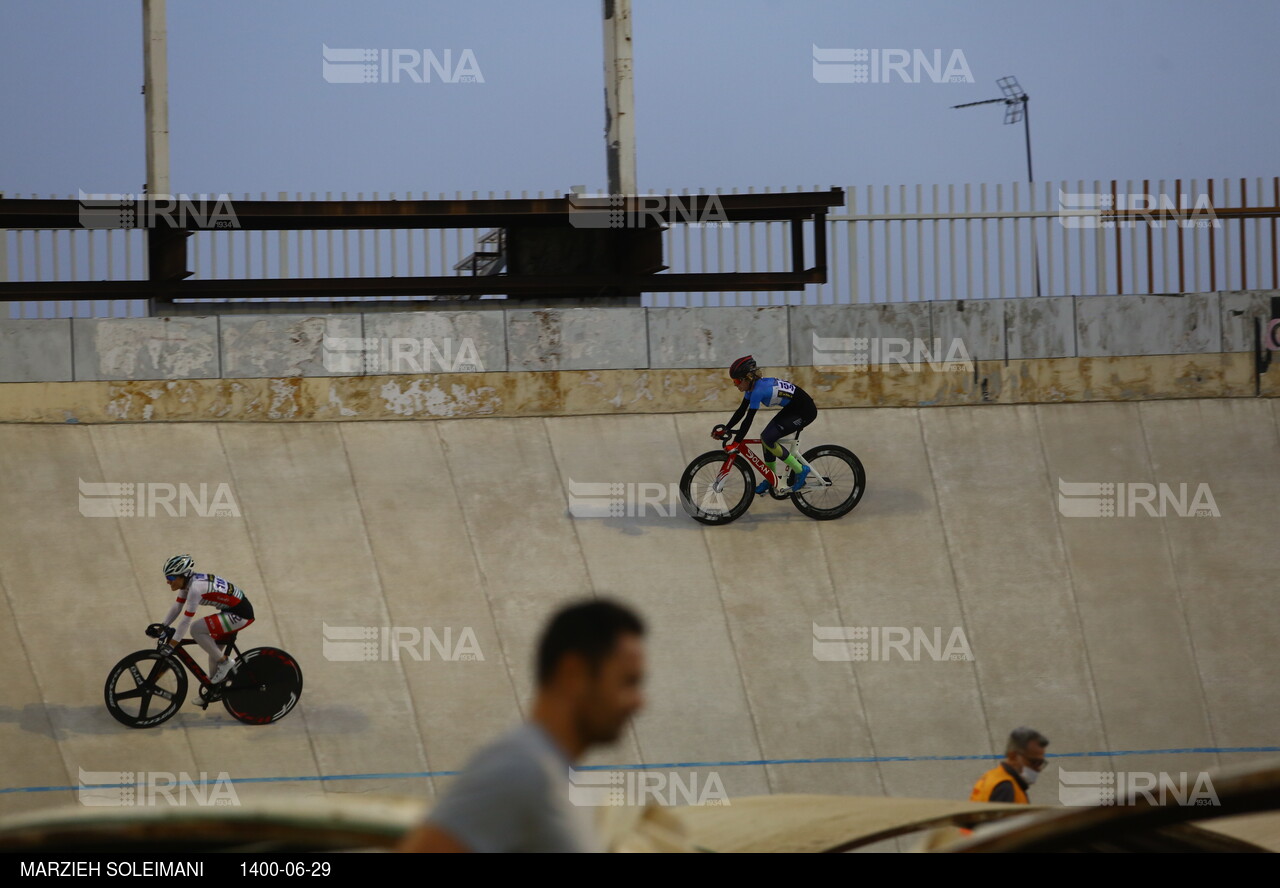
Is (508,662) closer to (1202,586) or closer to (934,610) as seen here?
(934,610)

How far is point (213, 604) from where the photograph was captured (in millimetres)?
11438

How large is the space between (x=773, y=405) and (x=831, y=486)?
4.83 ft

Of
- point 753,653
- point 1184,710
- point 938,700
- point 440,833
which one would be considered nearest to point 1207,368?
point 1184,710

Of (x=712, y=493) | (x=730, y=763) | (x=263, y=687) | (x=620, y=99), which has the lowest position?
(x=730, y=763)

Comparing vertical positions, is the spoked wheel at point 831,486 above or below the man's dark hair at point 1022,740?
above

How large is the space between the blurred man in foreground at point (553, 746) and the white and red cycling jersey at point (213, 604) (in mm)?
9743

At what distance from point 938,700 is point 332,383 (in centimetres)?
831

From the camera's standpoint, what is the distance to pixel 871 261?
17.1 m

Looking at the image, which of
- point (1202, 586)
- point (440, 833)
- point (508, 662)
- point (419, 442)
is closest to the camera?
point (440, 833)

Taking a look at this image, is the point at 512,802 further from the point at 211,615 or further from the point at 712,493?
the point at 712,493

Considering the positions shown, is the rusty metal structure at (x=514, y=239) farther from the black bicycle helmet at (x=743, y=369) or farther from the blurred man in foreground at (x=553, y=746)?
the blurred man in foreground at (x=553, y=746)

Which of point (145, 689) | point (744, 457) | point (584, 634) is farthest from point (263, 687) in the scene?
point (584, 634)

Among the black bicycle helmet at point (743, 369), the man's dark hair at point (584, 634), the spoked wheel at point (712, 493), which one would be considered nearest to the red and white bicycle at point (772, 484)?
the spoked wheel at point (712, 493)

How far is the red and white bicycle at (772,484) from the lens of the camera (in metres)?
14.0
